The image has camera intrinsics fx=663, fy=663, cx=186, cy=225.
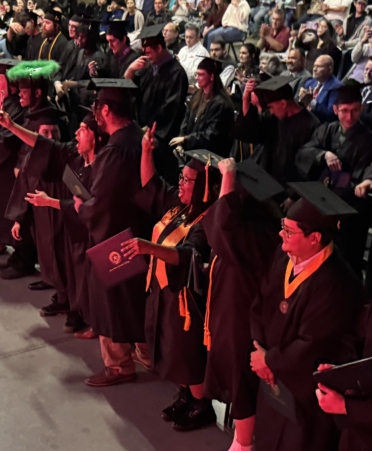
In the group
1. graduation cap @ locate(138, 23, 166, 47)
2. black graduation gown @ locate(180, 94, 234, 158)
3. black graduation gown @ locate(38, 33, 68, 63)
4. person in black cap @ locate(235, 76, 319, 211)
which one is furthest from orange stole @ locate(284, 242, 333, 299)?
black graduation gown @ locate(38, 33, 68, 63)

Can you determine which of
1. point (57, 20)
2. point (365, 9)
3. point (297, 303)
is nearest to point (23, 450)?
point (297, 303)

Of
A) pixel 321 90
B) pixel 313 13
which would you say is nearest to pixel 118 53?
pixel 321 90

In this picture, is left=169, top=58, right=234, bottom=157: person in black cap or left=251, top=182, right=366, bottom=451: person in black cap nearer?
left=251, top=182, right=366, bottom=451: person in black cap

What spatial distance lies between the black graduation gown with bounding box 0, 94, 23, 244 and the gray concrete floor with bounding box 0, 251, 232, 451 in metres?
1.28

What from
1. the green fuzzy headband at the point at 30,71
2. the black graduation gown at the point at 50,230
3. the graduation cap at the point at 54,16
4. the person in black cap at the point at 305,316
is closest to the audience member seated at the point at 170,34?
the graduation cap at the point at 54,16

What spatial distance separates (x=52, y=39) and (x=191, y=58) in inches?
67.9

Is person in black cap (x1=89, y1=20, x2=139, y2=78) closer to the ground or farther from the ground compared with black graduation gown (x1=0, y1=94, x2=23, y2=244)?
farther from the ground

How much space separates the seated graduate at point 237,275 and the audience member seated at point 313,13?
655 cm

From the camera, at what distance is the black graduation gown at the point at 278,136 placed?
4902 mm

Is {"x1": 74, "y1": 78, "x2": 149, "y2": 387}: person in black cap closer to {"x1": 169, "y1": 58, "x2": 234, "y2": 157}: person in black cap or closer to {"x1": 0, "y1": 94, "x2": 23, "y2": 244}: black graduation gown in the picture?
{"x1": 169, "y1": 58, "x2": 234, "y2": 157}: person in black cap

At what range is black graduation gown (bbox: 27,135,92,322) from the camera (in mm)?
4398

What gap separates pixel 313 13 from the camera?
9.31 meters

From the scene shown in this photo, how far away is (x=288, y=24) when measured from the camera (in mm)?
9609

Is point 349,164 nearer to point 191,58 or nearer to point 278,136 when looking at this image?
point 278,136
